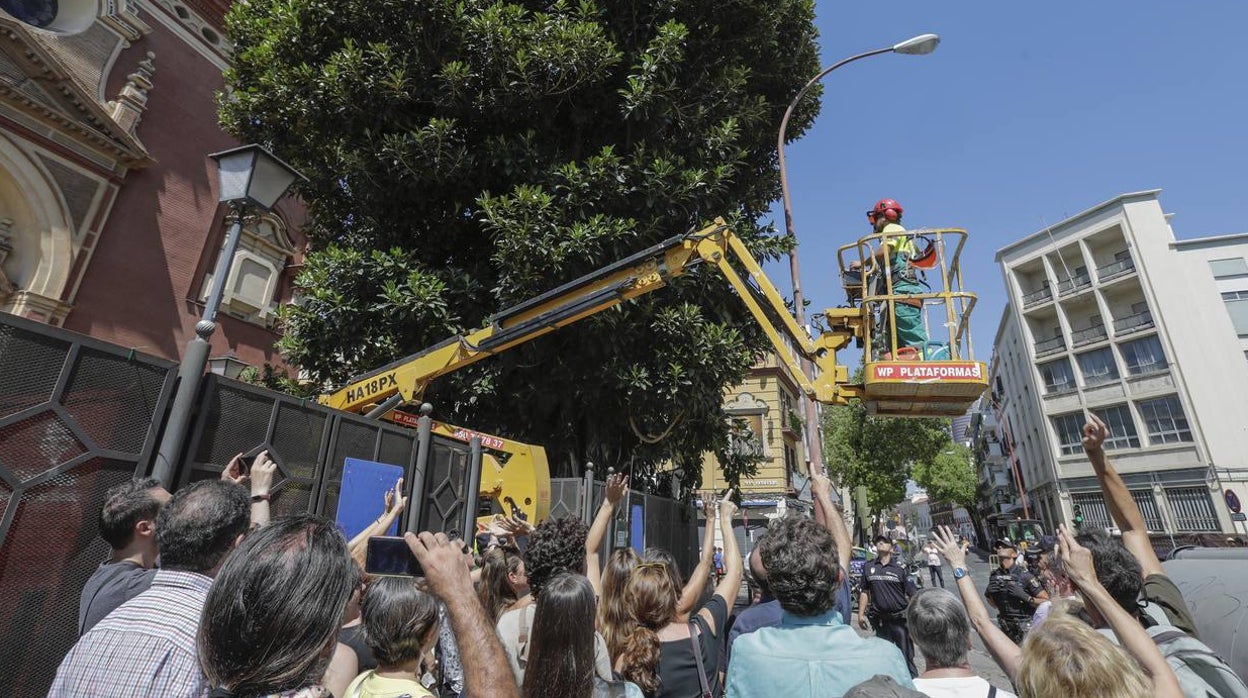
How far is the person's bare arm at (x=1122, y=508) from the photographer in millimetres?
2966

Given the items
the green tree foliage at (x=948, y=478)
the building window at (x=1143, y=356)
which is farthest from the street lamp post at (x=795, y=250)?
the green tree foliage at (x=948, y=478)

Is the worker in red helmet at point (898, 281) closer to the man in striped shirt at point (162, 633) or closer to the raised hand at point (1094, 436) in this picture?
the raised hand at point (1094, 436)

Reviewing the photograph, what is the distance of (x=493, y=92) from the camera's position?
8.01 meters

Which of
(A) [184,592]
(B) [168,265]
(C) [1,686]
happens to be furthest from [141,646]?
(B) [168,265]

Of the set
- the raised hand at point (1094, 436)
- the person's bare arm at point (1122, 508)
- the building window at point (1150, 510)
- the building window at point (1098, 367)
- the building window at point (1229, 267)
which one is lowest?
the person's bare arm at point (1122, 508)

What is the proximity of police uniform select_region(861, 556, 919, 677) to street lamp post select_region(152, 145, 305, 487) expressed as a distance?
24.5ft

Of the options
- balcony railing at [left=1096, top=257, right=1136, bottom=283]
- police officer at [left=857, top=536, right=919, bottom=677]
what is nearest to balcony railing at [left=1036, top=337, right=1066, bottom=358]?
balcony railing at [left=1096, top=257, right=1136, bottom=283]

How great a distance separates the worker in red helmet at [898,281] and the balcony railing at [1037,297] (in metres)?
35.7

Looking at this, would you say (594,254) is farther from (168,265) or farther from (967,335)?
(168,265)

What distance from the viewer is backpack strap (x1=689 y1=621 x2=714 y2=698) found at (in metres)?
2.45

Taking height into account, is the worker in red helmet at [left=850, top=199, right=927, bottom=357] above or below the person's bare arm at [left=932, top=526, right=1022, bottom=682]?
above

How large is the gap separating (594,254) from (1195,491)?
1340 inches

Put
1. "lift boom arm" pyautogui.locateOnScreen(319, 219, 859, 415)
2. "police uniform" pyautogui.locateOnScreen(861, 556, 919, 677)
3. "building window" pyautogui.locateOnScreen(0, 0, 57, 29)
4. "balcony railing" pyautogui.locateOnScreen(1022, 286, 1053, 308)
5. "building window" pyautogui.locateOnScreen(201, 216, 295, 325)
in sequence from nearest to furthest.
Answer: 1. "lift boom arm" pyautogui.locateOnScreen(319, 219, 859, 415)
2. "police uniform" pyautogui.locateOnScreen(861, 556, 919, 677)
3. "building window" pyautogui.locateOnScreen(0, 0, 57, 29)
4. "building window" pyautogui.locateOnScreen(201, 216, 295, 325)
5. "balcony railing" pyautogui.locateOnScreen(1022, 286, 1053, 308)

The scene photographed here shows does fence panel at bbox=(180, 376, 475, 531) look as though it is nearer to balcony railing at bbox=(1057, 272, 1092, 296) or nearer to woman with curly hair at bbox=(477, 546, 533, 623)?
woman with curly hair at bbox=(477, 546, 533, 623)
